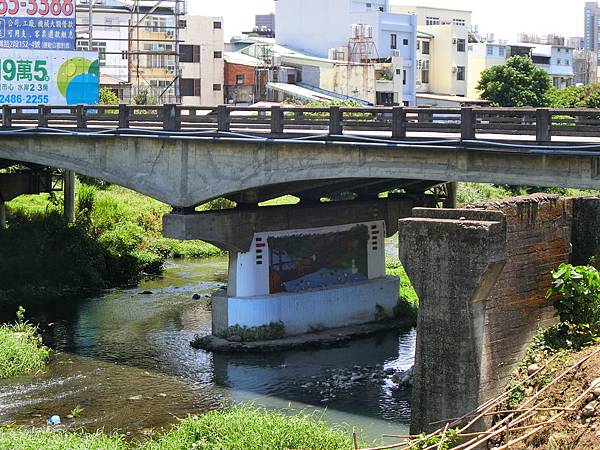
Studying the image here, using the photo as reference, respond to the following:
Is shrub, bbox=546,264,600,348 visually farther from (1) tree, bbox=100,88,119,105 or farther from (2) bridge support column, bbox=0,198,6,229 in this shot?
(1) tree, bbox=100,88,119,105

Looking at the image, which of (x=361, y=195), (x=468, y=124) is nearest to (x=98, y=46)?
(x=361, y=195)

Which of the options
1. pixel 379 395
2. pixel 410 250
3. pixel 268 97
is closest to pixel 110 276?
pixel 379 395

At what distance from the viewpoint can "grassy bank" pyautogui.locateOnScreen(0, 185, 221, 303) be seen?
129 ft

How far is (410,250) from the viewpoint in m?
19.0

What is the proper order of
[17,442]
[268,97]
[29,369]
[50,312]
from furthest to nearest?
[268,97] → [50,312] → [29,369] → [17,442]

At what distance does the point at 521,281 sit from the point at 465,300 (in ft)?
7.22

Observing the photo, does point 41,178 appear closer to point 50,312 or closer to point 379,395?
point 50,312

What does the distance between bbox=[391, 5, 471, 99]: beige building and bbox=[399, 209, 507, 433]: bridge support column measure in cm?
6811

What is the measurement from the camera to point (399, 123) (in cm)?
2667

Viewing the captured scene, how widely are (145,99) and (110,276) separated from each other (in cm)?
2130

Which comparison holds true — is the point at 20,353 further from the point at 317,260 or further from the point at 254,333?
the point at 317,260

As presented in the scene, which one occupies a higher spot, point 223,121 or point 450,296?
point 223,121

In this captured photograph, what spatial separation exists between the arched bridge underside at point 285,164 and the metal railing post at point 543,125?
0.22 m

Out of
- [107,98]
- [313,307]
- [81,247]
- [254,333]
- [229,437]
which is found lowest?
[254,333]
